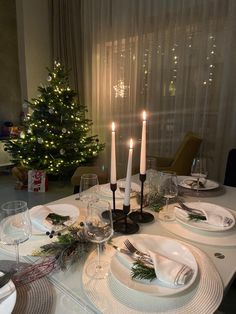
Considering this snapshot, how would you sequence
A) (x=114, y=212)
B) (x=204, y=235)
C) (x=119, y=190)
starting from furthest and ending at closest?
(x=119, y=190)
(x=114, y=212)
(x=204, y=235)

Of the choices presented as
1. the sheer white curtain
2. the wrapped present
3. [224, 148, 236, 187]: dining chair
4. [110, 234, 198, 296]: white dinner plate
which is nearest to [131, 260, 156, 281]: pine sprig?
[110, 234, 198, 296]: white dinner plate

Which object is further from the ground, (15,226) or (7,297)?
(15,226)

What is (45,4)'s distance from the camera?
4.22m

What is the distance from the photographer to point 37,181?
3.36 m

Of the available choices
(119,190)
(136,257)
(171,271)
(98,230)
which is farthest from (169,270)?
(119,190)

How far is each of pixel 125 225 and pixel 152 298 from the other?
397 millimetres

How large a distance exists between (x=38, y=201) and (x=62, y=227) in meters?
2.27

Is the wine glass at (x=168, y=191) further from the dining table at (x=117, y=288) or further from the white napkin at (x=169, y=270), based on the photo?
the white napkin at (x=169, y=270)

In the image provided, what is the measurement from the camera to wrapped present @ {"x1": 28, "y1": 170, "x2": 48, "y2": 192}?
3338mm

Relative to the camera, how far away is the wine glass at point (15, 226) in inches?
31.1

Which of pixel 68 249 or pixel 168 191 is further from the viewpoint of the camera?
pixel 168 191

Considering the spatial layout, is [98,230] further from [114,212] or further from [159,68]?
[159,68]

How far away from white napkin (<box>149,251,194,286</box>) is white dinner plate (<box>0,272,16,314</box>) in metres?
0.40

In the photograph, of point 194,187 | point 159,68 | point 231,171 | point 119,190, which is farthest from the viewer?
point 159,68
